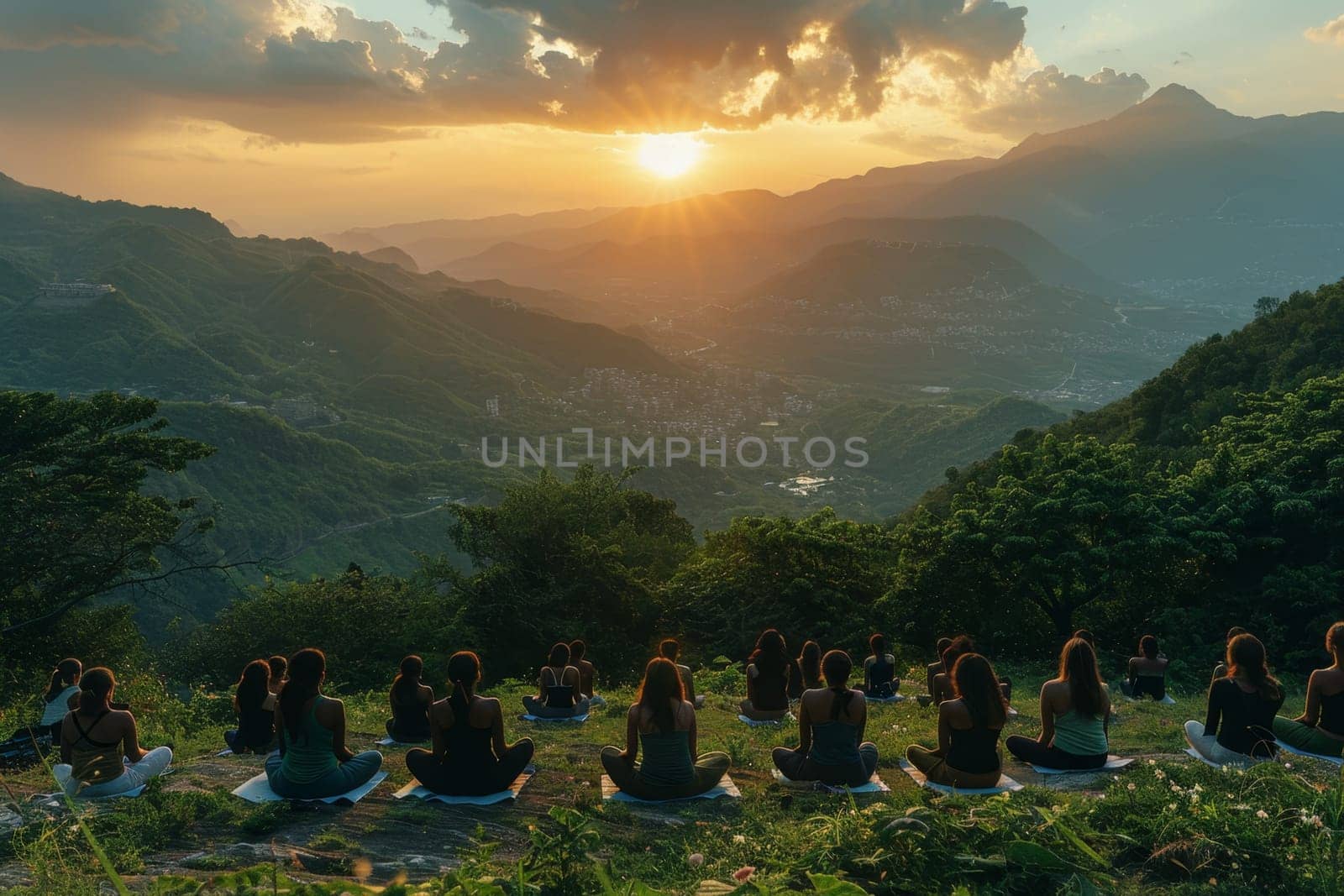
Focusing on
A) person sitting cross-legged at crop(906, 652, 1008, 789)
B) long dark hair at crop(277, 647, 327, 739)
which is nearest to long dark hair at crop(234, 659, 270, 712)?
long dark hair at crop(277, 647, 327, 739)

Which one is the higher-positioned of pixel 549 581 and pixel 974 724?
pixel 974 724

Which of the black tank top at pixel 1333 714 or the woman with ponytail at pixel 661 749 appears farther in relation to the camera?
the black tank top at pixel 1333 714

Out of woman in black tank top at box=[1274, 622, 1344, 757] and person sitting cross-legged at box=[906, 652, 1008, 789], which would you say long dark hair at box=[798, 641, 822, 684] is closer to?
person sitting cross-legged at box=[906, 652, 1008, 789]

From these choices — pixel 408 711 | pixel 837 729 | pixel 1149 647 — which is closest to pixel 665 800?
pixel 837 729

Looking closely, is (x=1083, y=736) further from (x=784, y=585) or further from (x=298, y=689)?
(x=784, y=585)

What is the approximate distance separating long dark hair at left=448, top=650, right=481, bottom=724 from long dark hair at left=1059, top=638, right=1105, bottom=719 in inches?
215

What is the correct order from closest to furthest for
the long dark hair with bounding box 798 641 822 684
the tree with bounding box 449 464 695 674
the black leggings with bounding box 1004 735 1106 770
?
the black leggings with bounding box 1004 735 1106 770, the long dark hair with bounding box 798 641 822 684, the tree with bounding box 449 464 695 674

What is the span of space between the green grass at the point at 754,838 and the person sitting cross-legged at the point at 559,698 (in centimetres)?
379

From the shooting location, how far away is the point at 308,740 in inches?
290

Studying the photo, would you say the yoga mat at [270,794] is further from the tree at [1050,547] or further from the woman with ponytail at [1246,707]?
the tree at [1050,547]

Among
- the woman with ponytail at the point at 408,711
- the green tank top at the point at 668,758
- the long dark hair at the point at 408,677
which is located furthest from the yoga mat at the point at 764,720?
the long dark hair at the point at 408,677

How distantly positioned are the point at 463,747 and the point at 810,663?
23.6ft

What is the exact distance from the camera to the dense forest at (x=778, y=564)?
19.1 meters

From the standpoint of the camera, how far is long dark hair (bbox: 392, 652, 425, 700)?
9.47 metres
